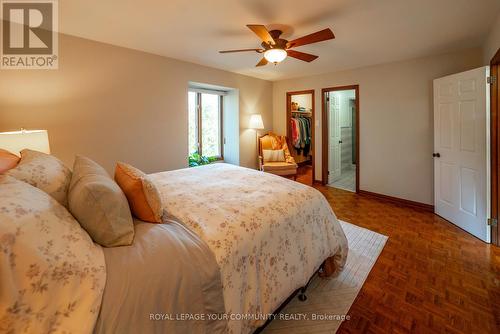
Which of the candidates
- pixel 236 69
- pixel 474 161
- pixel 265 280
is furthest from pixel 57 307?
pixel 236 69

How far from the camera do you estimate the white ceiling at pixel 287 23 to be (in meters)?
2.12

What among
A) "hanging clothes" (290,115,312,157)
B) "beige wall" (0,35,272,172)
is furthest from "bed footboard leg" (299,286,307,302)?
"hanging clothes" (290,115,312,157)

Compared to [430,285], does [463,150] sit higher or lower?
higher

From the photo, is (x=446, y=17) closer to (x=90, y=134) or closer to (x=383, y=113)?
(x=383, y=113)

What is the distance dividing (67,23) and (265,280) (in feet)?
10.1

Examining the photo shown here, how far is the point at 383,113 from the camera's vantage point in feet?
13.2

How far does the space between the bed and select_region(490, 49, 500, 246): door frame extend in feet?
7.09

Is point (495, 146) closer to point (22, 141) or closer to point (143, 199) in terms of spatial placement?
point (143, 199)

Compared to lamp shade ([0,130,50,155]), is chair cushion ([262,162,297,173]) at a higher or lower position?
lower

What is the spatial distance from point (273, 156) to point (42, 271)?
4.37 meters

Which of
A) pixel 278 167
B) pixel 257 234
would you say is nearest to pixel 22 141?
pixel 257 234

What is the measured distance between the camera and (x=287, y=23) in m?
2.45

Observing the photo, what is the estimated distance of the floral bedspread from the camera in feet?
3.81

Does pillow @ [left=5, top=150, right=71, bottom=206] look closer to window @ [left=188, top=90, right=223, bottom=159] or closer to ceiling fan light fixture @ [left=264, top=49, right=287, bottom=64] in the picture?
ceiling fan light fixture @ [left=264, top=49, right=287, bottom=64]
